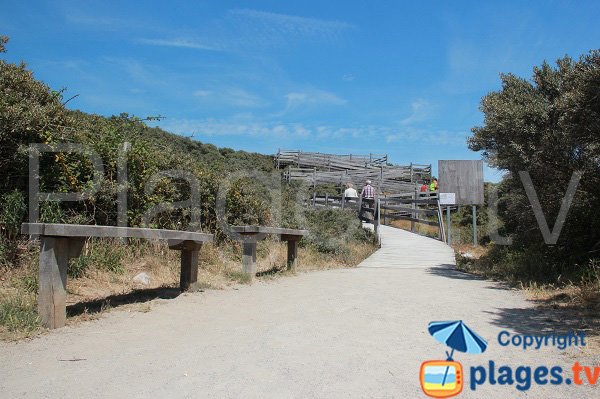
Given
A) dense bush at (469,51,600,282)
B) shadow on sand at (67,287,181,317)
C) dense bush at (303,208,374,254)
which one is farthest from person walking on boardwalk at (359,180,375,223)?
shadow on sand at (67,287,181,317)

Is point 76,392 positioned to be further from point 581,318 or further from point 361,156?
point 361,156

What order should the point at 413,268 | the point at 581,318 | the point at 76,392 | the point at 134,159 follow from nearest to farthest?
the point at 76,392 → the point at 581,318 → the point at 134,159 → the point at 413,268

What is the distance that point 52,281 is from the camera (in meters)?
4.25

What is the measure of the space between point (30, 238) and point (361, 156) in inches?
1213

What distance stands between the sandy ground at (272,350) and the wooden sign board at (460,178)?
463 inches

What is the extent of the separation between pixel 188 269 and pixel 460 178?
46.1 feet

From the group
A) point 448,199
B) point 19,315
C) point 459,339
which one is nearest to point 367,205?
point 448,199

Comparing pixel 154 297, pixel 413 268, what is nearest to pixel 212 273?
pixel 154 297

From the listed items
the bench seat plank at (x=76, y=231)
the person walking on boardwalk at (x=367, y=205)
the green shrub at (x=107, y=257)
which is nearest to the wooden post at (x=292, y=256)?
the green shrub at (x=107, y=257)

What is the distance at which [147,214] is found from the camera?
304 inches

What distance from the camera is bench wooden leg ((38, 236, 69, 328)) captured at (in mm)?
4254

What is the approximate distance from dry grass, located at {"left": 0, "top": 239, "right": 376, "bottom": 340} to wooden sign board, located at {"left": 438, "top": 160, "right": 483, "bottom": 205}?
9641 mm

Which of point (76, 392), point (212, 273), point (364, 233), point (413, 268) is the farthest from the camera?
point (364, 233)

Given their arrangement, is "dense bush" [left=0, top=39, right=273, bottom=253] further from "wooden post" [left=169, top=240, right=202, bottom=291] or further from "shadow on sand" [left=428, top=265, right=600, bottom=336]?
"shadow on sand" [left=428, top=265, right=600, bottom=336]
